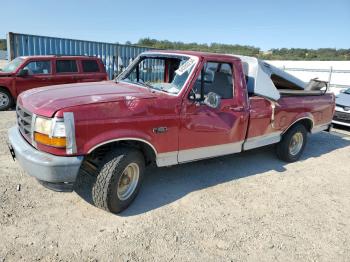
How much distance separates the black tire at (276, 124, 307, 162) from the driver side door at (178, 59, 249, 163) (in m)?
1.45

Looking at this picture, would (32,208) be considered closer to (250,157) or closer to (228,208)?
(228,208)

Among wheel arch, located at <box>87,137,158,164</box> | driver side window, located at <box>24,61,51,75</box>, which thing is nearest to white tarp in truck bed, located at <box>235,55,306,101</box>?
wheel arch, located at <box>87,137,158,164</box>

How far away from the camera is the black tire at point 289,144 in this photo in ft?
19.7

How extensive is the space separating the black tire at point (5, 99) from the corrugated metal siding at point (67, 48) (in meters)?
3.84

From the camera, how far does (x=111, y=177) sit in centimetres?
344

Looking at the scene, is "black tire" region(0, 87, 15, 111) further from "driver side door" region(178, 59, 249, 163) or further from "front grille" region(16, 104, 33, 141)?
"driver side door" region(178, 59, 249, 163)

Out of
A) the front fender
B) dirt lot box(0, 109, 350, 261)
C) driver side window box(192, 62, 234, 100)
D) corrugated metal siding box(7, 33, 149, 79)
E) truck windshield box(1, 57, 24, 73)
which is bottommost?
dirt lot box(0, 109, 350, 261)

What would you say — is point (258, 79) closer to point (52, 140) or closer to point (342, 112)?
point (52, 140)

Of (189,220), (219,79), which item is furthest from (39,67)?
(189,220)

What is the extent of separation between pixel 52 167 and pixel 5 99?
7.67 m

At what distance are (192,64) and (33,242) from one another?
112 inches

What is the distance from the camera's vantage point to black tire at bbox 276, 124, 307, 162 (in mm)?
5992

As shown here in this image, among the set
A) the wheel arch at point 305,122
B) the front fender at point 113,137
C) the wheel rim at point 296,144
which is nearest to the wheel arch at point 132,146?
the front fender at point 113,137

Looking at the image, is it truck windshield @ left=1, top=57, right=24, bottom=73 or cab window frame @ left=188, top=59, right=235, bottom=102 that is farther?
truck windshield @ left=1, top=57, right=24, bottom=73
